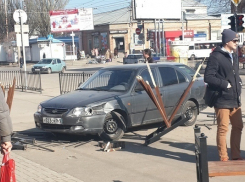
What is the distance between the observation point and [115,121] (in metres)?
9.76

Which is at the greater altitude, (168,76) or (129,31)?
(129,31)

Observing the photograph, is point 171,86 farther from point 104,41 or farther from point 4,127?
point 104,41

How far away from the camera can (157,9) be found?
43.5m

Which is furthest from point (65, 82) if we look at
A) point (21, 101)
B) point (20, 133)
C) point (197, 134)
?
point (197, 134)

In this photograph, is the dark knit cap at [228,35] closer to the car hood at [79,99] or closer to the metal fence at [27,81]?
the car hood at [79,99]

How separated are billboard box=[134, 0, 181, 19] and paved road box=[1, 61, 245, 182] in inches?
1252

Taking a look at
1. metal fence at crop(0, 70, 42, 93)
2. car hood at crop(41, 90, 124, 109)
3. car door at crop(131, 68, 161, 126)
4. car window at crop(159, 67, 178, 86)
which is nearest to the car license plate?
car hood at crop(41, 90, 124, 109)

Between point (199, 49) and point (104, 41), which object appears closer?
point (199, 49)

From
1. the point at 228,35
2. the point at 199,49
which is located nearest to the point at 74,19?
the point at 199,49

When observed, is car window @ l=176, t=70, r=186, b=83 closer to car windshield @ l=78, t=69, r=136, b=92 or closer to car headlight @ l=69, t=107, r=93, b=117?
car windshield @ l=78, t=69, r=136, b=92

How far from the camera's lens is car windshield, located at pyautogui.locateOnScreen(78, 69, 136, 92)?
10.3 metres

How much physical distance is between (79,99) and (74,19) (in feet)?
181

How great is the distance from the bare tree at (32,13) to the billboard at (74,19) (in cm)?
702

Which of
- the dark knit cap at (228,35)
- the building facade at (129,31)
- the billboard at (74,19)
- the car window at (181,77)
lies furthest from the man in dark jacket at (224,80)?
the billboard at (74,19)
